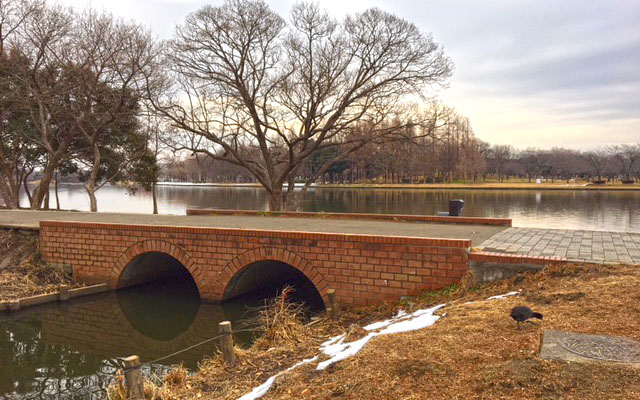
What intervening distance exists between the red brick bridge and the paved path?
688 mm

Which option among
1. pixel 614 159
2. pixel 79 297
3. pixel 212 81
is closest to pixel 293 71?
pixel 212 81

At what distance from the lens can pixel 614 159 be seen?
8650 cm

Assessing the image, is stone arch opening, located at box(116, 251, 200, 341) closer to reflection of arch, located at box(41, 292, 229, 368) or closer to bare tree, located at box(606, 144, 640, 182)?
reflection of arch, located at box(41, 292, 229, 368)

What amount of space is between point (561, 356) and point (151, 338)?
824cm

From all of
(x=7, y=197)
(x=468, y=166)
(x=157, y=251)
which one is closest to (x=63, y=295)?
(x=157, y=251)

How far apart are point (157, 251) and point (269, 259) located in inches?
134

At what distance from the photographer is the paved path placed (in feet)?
25.3

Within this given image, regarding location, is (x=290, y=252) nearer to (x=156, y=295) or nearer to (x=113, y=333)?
(x=113, y=333)

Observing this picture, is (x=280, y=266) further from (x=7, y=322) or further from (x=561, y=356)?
(x=561, y=356)

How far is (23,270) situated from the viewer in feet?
41.8

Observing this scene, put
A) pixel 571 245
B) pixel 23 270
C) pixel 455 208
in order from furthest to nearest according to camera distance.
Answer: pixel 455 208
pixel 23 270
pixel 571 245

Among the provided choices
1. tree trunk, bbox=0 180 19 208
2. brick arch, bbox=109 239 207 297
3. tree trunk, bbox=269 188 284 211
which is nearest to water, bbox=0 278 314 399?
brick arch, bbox=109 239 207 297

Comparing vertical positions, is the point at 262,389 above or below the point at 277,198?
below

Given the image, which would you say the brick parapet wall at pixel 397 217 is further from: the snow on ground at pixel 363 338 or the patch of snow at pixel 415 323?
the patch of snow at pixel 415 323
